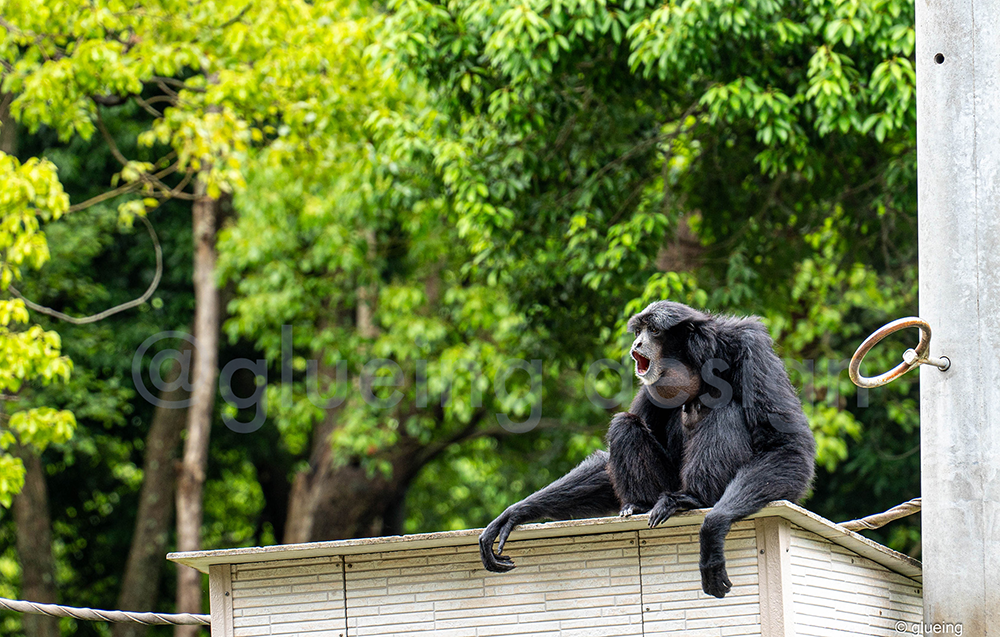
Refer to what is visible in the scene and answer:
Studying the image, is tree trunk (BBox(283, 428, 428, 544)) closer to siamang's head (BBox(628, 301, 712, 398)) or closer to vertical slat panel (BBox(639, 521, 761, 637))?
siamang's head (BBox(628, 301, 712, 398))

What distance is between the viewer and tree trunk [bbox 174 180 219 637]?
1402 centimetres

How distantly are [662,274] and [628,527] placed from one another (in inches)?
200

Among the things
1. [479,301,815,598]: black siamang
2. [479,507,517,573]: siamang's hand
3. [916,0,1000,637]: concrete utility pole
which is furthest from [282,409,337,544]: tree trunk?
[916,0,1000,637]: concrete utility pole

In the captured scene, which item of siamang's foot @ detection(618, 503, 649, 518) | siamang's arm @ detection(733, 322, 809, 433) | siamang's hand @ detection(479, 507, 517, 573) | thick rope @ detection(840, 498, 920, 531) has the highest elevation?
siamang's arm @ detection(733, 322, 809, 433)

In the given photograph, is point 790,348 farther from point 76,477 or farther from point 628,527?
point 76,477

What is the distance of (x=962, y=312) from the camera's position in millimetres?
4000

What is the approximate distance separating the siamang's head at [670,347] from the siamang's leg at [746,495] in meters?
0.67

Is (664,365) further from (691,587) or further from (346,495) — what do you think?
(346,495)

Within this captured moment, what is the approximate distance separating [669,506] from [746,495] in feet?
1.03

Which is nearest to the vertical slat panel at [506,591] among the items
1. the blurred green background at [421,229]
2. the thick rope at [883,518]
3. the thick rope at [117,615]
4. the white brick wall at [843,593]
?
the white brick wall at [843,593]

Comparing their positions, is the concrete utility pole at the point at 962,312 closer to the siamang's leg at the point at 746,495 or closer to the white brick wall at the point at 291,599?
the siamang's leg at the point at 746,495

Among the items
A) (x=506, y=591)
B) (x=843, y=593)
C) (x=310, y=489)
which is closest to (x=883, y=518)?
(x=843, y=593)

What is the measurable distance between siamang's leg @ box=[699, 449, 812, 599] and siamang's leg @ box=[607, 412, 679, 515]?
1.88ft

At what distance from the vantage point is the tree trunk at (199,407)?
46.0ft
